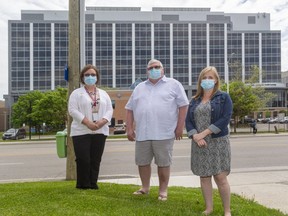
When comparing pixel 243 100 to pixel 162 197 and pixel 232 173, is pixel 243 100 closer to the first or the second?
pixel 232 173

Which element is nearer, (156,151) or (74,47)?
(156,151)

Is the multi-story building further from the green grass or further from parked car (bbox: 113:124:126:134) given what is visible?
the green grass

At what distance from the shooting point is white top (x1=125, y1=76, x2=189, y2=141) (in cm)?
516

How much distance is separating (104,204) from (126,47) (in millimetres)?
78471

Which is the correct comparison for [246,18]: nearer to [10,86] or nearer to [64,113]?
[10,86]

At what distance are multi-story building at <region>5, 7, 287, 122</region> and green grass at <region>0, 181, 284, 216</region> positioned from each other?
75.5m

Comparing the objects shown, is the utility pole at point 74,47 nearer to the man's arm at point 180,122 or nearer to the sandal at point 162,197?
the sandal at point 162,197

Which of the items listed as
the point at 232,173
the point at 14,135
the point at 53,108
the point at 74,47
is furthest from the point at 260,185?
the point at 53,108

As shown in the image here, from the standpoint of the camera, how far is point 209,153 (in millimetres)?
4465

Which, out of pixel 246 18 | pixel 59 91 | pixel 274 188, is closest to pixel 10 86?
pixel 59 91

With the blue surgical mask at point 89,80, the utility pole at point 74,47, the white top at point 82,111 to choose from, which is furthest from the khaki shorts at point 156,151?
the utility pole at point 74,47

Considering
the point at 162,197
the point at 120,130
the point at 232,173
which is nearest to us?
the point at 162,197

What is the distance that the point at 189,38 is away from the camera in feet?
275

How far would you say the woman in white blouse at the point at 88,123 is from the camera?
564cm
